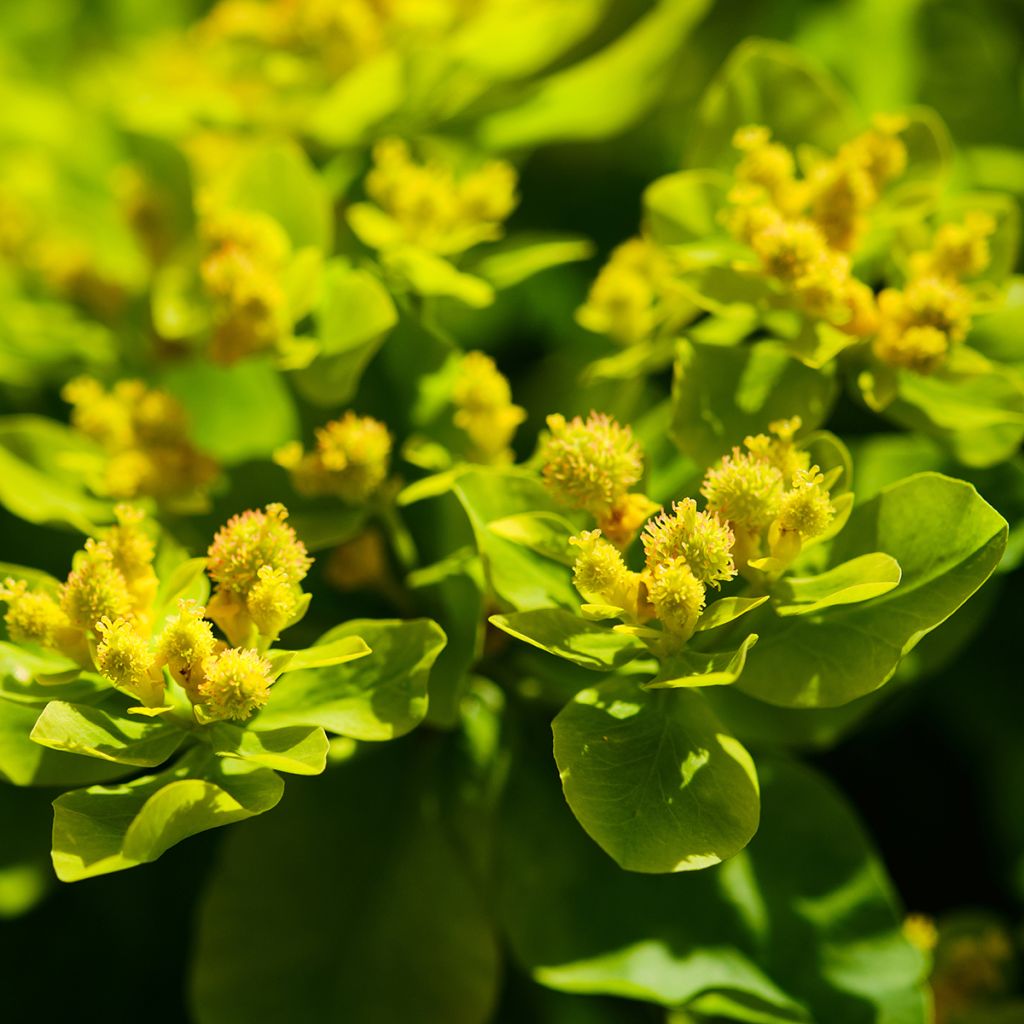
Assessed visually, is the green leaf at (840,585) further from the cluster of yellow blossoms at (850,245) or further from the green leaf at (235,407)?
the green leaf at (235,407)

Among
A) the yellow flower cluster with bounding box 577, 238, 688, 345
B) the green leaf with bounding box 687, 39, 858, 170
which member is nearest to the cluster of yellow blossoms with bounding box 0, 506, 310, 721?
the yellow flower cluster with bounding box 577, 238, 688, 345

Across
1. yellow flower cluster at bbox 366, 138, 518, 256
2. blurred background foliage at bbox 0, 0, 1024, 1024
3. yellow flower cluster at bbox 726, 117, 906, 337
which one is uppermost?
yellow flower cluster at bbox 726, 117, 906, 337

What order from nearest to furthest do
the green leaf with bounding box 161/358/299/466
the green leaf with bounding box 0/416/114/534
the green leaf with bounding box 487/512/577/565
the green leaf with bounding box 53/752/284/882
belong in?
the green leaf with bounding box 53/752/284/882 → the green leaf with bounding box 487/512/577/565 → the green leaf with bounding box 0/416/114/534 → the green leaf with bounding box 161/358/299/466

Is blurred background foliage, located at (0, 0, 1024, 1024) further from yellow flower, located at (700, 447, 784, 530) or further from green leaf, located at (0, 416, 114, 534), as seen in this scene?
yellow flower, located at (700, 447, 784, 530)

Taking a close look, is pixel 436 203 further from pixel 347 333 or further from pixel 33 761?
pixel 33 761

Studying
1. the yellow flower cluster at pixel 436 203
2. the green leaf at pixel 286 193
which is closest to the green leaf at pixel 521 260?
the yellow flower cluster at pixel 436 203

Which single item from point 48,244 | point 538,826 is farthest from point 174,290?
point 538,826
